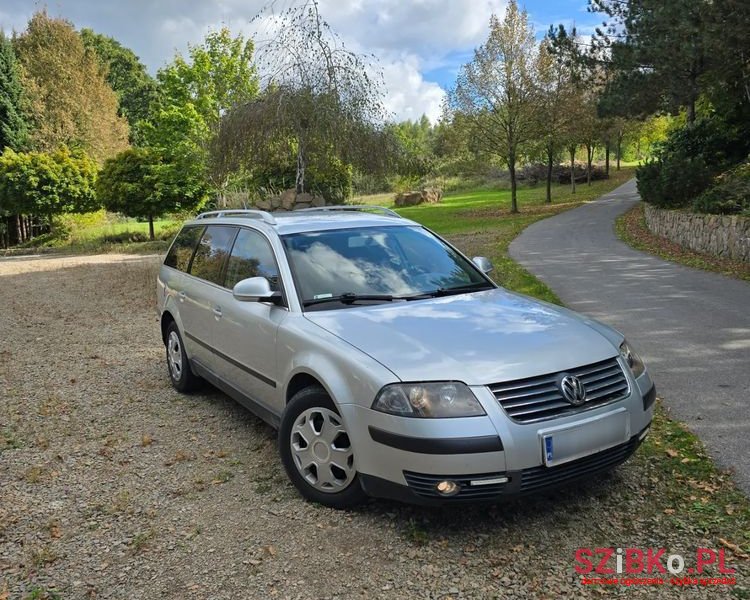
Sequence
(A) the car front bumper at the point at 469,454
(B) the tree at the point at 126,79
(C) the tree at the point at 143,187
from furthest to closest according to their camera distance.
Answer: (B) the tree at the point at 126,79 → (C) the tree at the point at 143,187 → (A) the car front bumper at the point at 469,454

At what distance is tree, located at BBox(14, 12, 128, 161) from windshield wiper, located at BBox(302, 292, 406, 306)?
39.3 meters

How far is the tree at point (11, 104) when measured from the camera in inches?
1379

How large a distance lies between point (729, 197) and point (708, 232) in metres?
1.20

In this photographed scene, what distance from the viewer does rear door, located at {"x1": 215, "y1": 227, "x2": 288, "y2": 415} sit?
4.11m

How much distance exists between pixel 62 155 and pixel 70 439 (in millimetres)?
26244

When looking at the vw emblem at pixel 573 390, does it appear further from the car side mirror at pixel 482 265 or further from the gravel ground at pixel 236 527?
the car side mirror at pixel 482 265

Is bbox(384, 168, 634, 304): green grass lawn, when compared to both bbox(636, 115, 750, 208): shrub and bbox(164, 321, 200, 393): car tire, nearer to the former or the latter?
bbox(636, 115, 750, 208): shrub

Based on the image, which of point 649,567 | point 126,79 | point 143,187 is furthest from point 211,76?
point 126,79

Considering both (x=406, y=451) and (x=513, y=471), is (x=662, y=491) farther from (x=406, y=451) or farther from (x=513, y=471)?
(x=406, y=451)

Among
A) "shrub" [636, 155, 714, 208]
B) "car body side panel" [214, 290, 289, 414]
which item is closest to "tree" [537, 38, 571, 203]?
"shrub" [636, 155, 714, 208]

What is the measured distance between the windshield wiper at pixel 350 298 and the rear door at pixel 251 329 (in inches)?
7.4

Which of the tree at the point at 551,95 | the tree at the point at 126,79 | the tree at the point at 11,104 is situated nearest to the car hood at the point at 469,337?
the tree at the point at 551,95

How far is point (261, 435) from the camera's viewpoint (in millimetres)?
4891

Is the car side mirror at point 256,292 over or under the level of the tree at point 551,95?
under
